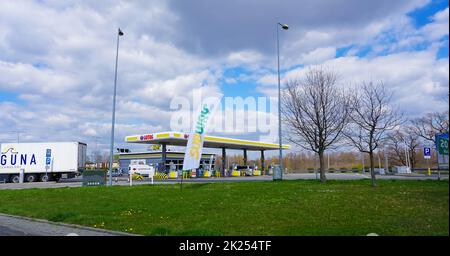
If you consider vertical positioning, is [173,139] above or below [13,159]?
above

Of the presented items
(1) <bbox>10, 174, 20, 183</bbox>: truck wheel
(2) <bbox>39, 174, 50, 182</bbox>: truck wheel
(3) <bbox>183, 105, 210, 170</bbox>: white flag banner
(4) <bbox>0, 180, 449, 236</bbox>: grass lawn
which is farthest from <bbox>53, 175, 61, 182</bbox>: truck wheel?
(3) <bbox>183, 105, 210, 170</bbox>: white flag banner

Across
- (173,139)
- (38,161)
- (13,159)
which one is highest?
(173,139)

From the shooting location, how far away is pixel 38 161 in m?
42.7

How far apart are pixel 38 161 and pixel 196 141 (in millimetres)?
33655

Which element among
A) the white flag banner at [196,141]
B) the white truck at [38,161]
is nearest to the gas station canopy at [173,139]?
the white truck at [38,161]

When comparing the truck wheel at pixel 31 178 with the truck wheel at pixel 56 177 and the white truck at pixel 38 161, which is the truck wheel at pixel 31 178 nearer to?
the white truck at pixel 38 161

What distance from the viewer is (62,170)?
43469 millimetres

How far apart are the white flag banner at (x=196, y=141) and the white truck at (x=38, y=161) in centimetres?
3182

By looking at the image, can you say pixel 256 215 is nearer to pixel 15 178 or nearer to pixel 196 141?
pixel 196 141

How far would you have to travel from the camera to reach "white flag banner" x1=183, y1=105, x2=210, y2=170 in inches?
663

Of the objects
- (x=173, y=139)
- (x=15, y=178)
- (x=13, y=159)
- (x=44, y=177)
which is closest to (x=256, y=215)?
(x=173, y=139)
